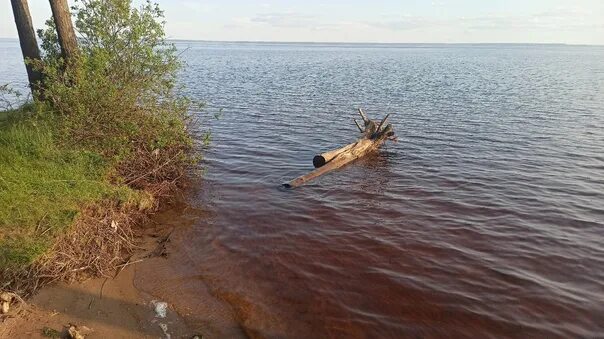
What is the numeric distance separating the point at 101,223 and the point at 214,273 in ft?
8.65

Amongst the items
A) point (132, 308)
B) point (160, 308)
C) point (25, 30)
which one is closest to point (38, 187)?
point (132, 308)

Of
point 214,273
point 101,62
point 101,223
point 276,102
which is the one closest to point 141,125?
point 101,62

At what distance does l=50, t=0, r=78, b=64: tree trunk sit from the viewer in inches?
478

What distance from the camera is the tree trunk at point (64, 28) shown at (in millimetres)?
12133

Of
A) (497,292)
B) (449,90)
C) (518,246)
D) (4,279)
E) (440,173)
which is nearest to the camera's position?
(4,279)

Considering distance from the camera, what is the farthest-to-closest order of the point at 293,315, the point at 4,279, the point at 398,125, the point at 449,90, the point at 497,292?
the point at 449,90
the point at 398,125
the point at 497,292
the point at 293,315
the point at 4,279

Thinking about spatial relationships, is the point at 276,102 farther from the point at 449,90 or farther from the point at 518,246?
the point at 518,246

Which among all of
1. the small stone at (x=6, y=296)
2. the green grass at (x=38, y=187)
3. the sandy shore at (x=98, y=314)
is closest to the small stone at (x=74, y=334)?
the sandy shore at (x=98, y=314)

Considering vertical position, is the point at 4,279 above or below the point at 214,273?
above

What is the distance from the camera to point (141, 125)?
1246 cm

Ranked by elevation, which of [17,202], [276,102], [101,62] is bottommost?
[276,102]

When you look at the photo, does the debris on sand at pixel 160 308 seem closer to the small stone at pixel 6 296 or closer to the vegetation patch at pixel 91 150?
the vegetation patch at pixel 91 150

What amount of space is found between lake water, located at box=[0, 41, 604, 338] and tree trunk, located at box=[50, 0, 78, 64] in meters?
5.43

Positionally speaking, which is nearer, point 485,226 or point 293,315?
point 293,315
